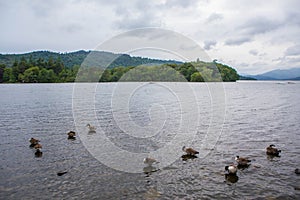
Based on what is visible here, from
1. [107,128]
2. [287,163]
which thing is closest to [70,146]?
[107,128]

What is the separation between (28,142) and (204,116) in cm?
2198

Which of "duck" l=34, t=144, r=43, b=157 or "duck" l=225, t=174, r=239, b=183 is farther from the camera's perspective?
"duck" l=34, t=144, r=43, b=157

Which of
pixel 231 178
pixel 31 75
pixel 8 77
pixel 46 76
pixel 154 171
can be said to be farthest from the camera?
pixel 8 77

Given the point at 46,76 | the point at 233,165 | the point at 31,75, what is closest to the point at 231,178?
the point at 233,165

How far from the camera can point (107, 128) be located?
26.5 meters

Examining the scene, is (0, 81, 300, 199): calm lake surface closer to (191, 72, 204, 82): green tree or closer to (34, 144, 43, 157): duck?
(34, 144, 43, 157): duck

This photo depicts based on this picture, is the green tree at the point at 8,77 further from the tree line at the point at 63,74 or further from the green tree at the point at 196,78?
the green tree at the point at 196,78

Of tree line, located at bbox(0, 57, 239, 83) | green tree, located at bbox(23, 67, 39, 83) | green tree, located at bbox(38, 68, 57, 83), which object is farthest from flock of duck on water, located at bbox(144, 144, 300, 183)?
green tree, located at bbox(23, 67, 39, 83)

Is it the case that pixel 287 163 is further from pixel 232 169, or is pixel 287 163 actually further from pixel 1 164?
pixel 1 164

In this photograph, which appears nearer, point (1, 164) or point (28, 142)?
point (1, 164)

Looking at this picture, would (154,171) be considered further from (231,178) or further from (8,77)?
(8,77)

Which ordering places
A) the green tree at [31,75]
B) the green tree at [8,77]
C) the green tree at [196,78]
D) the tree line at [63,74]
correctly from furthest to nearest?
the green tree at [8,77], the green tree at [31,75], the green tree at [196,78], the tree line at [63,74]

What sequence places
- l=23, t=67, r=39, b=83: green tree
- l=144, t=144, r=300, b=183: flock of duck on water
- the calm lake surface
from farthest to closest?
l=23, t=67, r=39, b=83: green tree < l=144, t=144, r=300, b=183: flock of duck on water < the calm lake surface

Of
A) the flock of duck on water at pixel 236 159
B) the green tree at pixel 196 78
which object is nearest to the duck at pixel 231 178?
the flock of duck on water at pixel 236 159
